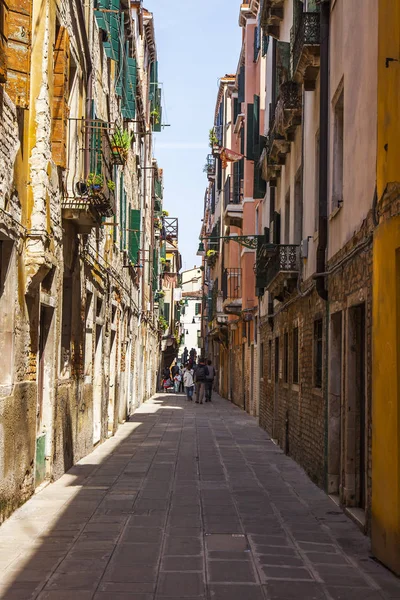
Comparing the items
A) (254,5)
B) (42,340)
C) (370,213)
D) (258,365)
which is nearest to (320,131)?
(370,213)

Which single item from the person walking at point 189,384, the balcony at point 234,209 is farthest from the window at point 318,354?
the person walking at point 189,384

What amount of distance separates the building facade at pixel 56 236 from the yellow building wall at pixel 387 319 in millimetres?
3139

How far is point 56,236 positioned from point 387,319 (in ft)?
17.8

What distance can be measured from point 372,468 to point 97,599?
287cm

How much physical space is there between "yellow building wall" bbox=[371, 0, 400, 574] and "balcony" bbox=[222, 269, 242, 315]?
24589 millimetres

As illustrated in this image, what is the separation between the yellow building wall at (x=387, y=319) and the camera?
6.89 meters

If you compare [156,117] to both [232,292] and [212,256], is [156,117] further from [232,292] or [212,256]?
[212,256]

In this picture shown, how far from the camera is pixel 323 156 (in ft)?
38.7

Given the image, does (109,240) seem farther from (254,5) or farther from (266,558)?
(254,5)

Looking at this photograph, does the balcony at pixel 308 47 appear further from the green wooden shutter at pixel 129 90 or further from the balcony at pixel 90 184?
the green wooden shutter at pixel 129 90

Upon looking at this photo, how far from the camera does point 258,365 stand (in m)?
25.5

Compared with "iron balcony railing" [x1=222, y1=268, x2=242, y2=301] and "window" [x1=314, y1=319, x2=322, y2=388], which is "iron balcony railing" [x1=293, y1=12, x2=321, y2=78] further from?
"iron balcony railing" [x1=222, y1=268, x2=242, y2=301]

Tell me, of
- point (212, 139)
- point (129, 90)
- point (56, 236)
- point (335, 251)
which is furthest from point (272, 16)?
point (212, 139)

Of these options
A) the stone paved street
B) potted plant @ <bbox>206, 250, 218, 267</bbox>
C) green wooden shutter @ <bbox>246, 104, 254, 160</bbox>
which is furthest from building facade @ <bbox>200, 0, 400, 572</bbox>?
potted plant @ <bbox>206, 250, 218, 267</bbox>
